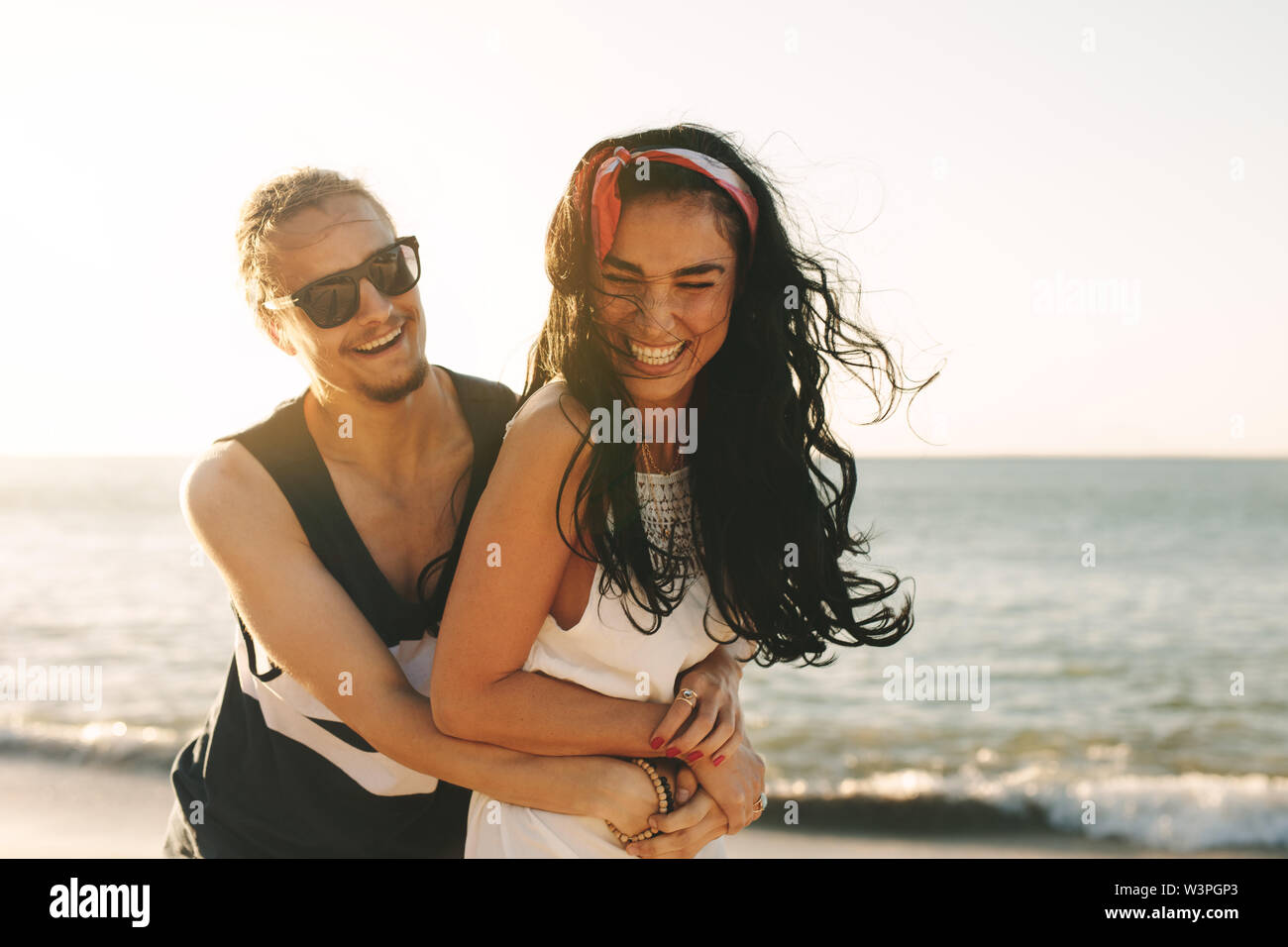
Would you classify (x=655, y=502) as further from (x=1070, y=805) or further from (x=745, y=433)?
(x=1070, y=805)

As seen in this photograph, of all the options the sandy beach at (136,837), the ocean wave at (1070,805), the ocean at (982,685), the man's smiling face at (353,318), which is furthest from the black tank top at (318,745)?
the ocean wave at (1070,805)

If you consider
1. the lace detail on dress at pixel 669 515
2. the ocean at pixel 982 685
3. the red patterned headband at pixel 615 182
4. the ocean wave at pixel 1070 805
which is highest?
the red patterned headband at pixel 615 182

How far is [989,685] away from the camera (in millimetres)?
11570

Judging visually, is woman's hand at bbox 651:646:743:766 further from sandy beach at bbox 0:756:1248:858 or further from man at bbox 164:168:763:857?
sandy beach at bbox 0:756:1248:858

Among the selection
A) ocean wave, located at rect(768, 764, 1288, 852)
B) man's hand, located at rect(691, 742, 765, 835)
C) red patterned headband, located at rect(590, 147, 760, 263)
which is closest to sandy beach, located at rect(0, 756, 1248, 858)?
ocean wave, located at rect(768, 764, 1288, 852)

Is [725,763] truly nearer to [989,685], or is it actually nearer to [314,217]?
[314,217]

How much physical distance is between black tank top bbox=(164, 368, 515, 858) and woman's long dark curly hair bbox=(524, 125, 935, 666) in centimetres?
58

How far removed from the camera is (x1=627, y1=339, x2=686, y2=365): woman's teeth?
7.39 ft

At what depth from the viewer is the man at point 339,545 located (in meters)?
2.47

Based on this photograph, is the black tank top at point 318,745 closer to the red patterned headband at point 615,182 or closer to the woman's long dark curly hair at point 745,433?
the woman's long dark curly hair at point 745,433

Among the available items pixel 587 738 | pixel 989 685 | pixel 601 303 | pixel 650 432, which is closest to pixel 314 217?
pixel 601 303

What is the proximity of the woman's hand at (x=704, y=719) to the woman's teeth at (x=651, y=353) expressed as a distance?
786 mm

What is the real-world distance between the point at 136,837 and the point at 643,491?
5967 millimetres

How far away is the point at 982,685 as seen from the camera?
1145 centimetres
